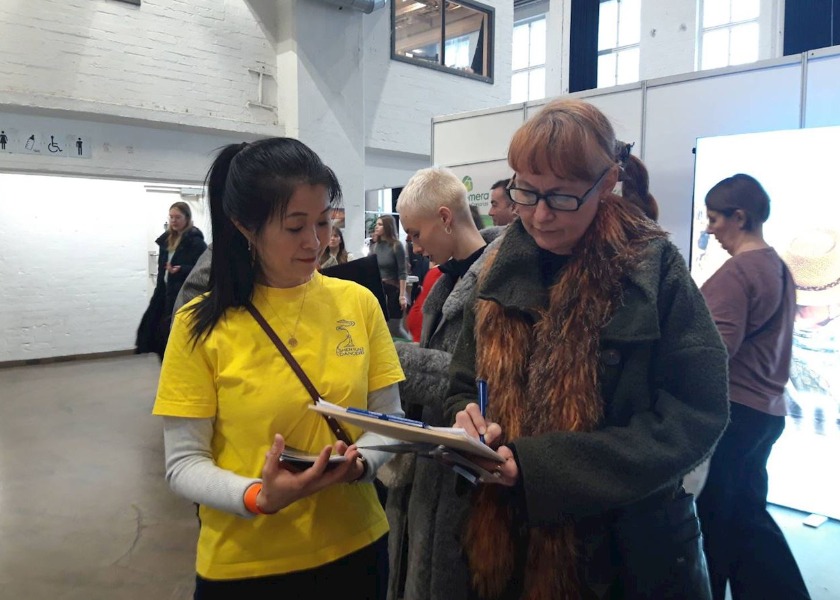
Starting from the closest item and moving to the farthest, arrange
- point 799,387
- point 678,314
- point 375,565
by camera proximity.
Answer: point 678,314
point 375,565
point 799,387

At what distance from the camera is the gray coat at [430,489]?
60.7 inches

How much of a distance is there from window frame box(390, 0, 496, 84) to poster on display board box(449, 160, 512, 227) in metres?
4.88

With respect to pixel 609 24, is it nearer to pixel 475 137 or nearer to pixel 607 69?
pixel 607 69

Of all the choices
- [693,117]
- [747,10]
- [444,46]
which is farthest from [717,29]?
[693,117]

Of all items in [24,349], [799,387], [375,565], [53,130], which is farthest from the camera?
[24,349]

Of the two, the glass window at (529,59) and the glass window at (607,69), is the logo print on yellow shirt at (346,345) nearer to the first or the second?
the glass window at (607,69)

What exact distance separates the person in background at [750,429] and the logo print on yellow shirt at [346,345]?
58.4 inches

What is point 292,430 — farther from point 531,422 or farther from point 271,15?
point 271,15

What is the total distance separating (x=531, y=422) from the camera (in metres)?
1.20

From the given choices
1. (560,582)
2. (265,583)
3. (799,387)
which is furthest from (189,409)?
(799,387)

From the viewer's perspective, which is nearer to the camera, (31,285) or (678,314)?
(678,314)

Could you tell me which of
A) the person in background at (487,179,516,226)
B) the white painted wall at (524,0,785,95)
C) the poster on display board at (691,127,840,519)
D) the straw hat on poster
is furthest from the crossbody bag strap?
the white painted wall at (524,0,785,95)

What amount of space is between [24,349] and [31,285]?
0.82m

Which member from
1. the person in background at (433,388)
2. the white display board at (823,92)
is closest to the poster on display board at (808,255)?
the white display board at (823,92)
